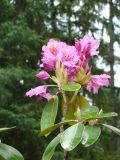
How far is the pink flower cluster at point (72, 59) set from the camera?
1.14 m

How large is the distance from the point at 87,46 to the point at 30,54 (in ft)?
27.4

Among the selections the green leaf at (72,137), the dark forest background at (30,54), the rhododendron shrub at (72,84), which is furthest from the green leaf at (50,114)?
the dark forest background at (30,54)

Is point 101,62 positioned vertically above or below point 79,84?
below

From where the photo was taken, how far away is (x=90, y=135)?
103 cm

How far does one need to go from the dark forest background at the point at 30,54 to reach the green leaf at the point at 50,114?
7059 millimetres

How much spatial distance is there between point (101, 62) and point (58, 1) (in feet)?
9.04

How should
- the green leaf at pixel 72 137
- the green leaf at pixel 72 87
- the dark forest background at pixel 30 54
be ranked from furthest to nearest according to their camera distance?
1. the dark forest background at pixel 30 54
2. the green leaf at pixel 72 87
3. the green leaf at pixel 72 137

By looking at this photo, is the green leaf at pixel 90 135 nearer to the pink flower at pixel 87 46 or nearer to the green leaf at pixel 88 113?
the green leaf at pixel 88 113

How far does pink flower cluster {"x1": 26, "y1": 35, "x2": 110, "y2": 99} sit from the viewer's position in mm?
1143

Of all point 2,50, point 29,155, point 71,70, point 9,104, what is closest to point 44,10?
point 2,50

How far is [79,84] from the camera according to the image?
1139 millimetres

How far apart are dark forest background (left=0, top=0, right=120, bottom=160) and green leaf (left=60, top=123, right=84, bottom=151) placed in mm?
7212

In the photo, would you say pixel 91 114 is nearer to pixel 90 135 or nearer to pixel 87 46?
pixel 90 135

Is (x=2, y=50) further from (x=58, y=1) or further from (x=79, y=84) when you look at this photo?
(x=79, y=84)
